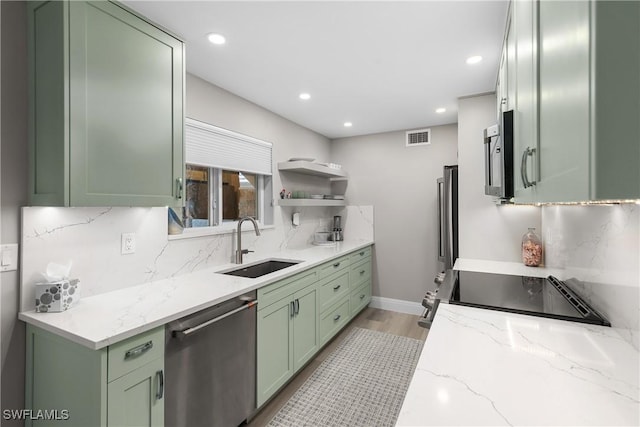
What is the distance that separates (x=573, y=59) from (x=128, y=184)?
1787 mm

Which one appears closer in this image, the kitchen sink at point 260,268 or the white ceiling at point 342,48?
the white ceiling at point 342,48

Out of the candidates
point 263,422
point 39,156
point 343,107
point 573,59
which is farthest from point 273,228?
point 573,59

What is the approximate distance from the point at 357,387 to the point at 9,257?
2.33m

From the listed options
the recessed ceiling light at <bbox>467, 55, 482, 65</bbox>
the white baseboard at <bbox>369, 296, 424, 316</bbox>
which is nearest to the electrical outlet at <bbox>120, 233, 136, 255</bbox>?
the recessed ceiling light at <bbox>467, 55, 482, 65</bbox>

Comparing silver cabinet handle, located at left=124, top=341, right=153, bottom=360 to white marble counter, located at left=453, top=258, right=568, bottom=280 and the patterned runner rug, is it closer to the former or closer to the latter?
the patterned runner rug

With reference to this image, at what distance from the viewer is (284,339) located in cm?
226

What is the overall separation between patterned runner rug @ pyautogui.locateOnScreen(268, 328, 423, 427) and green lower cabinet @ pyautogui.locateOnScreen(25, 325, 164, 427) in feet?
3.32

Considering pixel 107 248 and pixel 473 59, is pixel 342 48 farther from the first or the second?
pixel 107 248

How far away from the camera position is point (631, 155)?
498mm

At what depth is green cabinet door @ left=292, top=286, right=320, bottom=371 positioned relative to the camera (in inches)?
94.9

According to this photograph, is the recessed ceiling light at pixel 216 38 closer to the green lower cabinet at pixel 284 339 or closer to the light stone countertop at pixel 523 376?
the green lower cabinet at pixel 284 339

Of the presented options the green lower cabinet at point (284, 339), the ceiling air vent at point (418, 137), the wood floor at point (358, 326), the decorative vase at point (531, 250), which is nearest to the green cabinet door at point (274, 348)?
the green lower cabinet at point (284, 339)

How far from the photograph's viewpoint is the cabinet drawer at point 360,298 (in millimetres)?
3539

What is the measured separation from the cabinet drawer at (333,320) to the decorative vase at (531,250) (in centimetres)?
176
